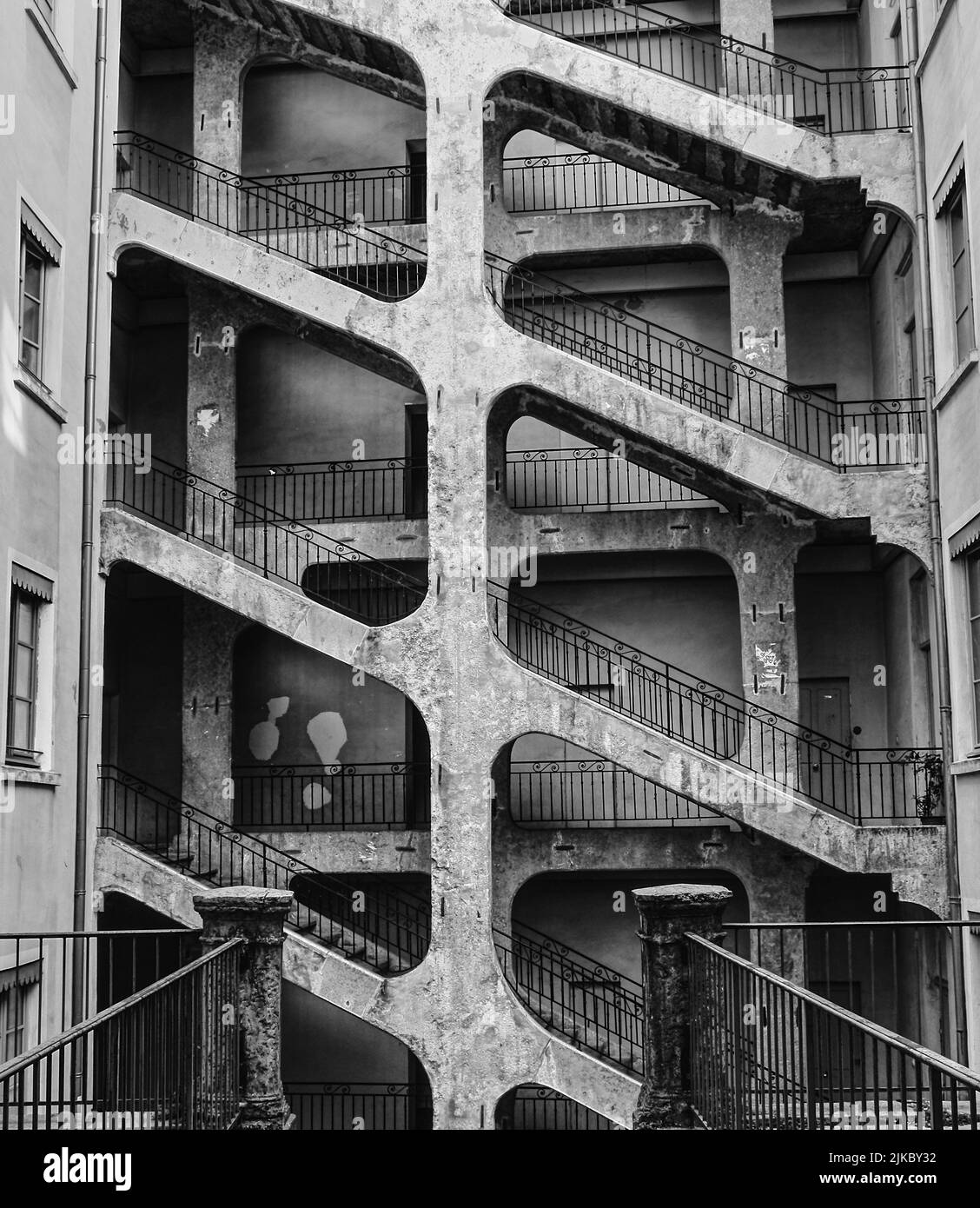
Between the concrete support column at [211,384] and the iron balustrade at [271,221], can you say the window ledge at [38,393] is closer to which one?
the iron balustrade at [271,221]

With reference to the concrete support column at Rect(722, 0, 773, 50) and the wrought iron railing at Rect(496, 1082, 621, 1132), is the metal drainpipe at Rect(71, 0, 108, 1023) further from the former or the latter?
the concrete support column at Rect(722, 0, 773, 50)

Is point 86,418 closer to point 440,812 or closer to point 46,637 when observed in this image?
point 46,637

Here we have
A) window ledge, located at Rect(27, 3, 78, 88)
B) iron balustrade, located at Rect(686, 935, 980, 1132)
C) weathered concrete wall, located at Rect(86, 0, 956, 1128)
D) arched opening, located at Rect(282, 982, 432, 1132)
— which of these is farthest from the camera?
arched opening, located at Rect(282, 982, 432, 1132)

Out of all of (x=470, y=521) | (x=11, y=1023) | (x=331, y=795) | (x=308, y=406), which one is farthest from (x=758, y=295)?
(x=11, y=1023)

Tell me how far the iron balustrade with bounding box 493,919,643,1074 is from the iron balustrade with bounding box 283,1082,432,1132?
7.21 ft

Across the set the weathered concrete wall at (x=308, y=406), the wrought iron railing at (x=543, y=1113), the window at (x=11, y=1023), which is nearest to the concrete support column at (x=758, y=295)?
the weathered concrete wall at (x=308, y=406)

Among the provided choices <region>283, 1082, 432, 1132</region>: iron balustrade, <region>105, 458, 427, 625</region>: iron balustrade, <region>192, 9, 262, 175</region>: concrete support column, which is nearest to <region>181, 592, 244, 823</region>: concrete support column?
<region>105, 458, 427, 625</region>: iron balustrade

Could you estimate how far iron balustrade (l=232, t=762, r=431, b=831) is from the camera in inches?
814

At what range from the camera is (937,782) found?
1723 cm

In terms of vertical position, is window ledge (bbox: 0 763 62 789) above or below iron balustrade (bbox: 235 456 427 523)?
below

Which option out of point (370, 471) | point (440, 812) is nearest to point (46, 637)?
point (440, 812)

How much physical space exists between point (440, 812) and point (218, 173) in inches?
402
